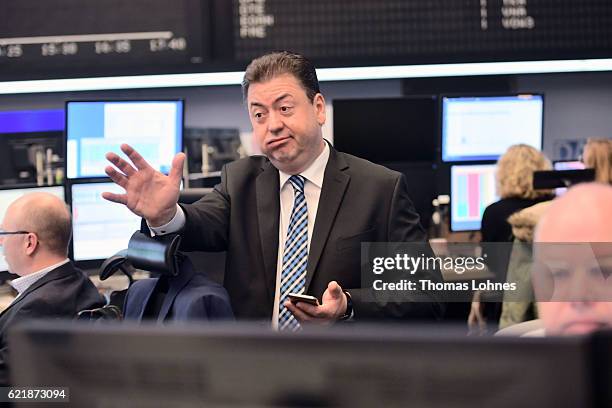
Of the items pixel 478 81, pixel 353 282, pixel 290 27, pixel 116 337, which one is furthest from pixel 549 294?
pixel 478 81

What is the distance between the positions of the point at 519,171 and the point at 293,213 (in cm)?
230

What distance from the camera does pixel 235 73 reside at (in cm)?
379

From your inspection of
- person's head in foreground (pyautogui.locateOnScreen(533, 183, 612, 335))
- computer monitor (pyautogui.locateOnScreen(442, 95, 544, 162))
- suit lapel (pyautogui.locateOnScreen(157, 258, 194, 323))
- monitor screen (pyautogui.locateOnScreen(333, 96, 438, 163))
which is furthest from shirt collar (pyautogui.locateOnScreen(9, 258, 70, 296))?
computer monitor (pyautogui.locateOnScreen(442, 95, 544, 162))

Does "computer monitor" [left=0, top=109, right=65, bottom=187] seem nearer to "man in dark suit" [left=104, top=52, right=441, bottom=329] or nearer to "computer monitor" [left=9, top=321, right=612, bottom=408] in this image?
"man in dark suit" [left=104, top=52, right=441, bottom=329]

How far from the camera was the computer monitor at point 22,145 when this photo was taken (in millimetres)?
4312

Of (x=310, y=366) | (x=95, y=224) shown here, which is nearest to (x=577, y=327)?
(x=310, y=366)

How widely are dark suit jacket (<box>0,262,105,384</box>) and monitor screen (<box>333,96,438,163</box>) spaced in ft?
6.17

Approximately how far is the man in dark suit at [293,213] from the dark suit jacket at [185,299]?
0.87 feet

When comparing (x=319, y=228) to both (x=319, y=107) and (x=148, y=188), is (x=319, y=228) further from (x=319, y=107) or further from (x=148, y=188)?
(x=148, y=188)

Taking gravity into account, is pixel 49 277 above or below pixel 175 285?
below

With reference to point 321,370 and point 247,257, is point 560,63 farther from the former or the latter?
point 321,370

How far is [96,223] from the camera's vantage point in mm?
3898

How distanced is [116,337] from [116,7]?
3.09m

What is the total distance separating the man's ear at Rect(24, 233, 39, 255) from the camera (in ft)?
9.85
